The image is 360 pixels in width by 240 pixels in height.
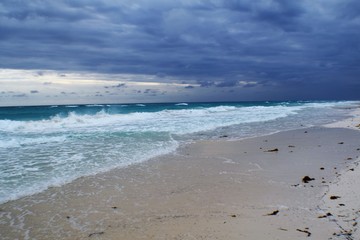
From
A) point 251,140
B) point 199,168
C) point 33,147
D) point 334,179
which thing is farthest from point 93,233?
point 251,140

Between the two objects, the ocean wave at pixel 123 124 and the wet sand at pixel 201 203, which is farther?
the ocean wave at pixel 123 124

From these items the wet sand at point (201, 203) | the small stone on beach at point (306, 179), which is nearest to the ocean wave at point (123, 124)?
the wet sand at point (201, 203)

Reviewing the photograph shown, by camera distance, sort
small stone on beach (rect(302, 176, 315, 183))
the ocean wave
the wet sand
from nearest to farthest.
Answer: the wet sand
small stone on beach (rect(302, 176, 315, 183))
the ocean wave

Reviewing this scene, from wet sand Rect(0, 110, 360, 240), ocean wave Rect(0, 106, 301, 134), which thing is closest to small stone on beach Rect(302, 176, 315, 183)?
wet sand Rect(0, 110, 360, 240)

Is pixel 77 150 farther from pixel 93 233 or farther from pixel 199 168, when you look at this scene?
pixel 93 233

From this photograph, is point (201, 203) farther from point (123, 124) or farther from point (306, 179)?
point (123, 124)

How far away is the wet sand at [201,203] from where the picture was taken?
4184 mm

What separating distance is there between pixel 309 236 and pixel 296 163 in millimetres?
4890

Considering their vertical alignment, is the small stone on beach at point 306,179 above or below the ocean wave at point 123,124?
above

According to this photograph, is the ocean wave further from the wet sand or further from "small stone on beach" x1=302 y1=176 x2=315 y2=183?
"small stone on beach" x1=302 y1=176 x2=315 y2=183

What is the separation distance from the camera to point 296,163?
27.8ft

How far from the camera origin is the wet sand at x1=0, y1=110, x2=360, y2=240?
418cm

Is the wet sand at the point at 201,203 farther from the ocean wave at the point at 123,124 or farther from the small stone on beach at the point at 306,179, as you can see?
the ocean wave at the point at 123,124

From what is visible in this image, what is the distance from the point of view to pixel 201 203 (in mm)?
5332
